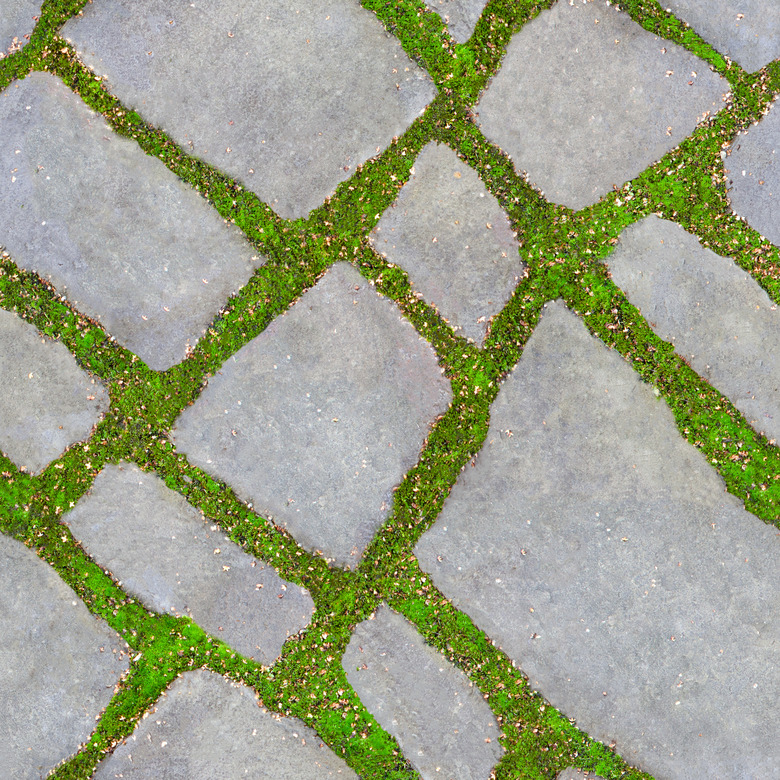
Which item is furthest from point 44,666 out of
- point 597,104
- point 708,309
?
point 597,104

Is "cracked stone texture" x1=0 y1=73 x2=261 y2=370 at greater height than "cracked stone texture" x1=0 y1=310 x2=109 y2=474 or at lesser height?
greater

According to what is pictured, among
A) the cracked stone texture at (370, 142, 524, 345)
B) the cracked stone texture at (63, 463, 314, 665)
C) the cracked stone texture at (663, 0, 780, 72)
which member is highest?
the cracked stone texture at (663, 0, 780, 72)

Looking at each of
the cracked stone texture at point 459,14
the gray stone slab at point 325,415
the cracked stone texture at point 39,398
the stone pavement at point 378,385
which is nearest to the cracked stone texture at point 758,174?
the stone pavement at point 378,385

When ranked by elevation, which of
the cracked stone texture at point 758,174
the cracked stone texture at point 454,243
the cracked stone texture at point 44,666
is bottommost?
the cracked stone texture at point 44,666

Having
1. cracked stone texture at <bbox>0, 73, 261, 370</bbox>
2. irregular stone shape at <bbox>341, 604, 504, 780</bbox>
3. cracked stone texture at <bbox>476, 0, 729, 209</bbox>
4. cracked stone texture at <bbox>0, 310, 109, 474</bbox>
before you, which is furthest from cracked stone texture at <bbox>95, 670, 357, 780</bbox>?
cracked stone texture at <bbox>476, 0, 729, 209</bbox>

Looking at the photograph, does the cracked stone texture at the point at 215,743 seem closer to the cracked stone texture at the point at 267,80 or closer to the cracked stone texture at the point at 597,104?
the cracked stone texture at the point at 267,80

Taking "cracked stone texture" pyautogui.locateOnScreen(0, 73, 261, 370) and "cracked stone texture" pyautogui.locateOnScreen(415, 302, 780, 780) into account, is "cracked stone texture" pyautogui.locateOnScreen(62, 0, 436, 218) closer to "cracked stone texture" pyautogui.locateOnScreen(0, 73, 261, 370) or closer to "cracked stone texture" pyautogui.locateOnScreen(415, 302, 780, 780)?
"cracked stone texture" pyautogui.locateOnScreen(0, 73, 261, 370)
